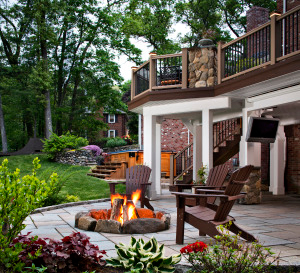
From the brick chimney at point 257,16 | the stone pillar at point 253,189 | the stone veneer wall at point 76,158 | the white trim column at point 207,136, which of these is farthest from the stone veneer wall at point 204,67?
the stone veneer wall at point 76,158

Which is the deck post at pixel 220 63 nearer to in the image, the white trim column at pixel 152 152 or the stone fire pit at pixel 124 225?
the white trim column at pixel 152 152

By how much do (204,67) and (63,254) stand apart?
6.83m

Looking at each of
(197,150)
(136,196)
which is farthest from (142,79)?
(136,196)

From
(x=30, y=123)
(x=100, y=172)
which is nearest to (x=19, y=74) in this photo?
(x=30, y=123)

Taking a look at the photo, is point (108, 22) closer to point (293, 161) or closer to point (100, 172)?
point (100, 172)

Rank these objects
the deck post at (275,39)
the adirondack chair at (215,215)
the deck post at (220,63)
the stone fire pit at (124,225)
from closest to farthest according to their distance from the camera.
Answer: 1. the adirondack chair at (215,215)
2. the stone fire pit at (124,225)
3. the deck post at (275,39)
4. the deck post at (220,63)

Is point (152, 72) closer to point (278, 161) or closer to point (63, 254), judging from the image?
point (278, 161)

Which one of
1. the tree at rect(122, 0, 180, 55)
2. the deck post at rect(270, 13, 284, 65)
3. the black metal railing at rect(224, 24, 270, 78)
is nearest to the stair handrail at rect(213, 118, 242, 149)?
the black metal railing at rect(224, 24, 270, 78)

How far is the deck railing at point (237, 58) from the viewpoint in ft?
22.9

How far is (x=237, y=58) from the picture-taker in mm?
8391

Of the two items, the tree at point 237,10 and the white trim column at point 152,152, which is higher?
the tree at point 237,10

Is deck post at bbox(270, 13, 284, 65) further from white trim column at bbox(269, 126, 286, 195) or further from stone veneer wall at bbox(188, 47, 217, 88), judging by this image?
white trim column at bbox(269, 126, 286, 195)

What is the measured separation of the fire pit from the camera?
17.7ft

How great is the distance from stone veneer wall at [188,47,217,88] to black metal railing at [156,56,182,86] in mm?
587
